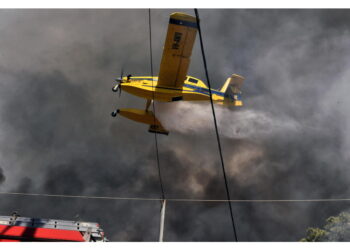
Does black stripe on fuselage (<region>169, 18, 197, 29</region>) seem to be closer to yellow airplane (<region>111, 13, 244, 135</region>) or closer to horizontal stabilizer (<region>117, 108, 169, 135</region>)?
yellow airplane (<region>111, 13, 244, 135</region>)

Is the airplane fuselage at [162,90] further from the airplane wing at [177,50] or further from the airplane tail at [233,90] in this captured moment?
the airplane tail at [233,90]

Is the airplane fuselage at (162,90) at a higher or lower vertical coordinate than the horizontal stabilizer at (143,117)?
higher

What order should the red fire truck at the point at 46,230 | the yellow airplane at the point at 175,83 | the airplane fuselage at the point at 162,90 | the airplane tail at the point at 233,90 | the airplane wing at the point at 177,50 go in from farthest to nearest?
Result: 1. the airplane tail at the point at 233,90
2. the airplane fuselage at the point at 162,90
3. the yellow airplane at the point at 175,83
4. the airplane wing at the point at 177,50
5. the red fire truck at the point at 46,230

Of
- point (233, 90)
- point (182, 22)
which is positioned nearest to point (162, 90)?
point (182, 22)

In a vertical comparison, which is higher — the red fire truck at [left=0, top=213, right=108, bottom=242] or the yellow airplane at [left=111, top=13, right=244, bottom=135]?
the yellow airplane at [left=111, top=13, right=244, bottom=135]

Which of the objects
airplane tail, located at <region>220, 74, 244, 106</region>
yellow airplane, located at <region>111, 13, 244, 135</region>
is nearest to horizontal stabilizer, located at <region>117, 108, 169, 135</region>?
yellow airplane, located at <region>111, 13, 244, 135</region>

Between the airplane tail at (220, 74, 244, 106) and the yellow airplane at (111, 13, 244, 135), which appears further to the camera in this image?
the airplane tail at (220, 74, 244, 106)

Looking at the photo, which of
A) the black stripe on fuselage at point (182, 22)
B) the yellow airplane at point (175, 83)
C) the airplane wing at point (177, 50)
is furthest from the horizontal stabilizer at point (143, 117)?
the black stripe on fuselage at point (182, 22)
